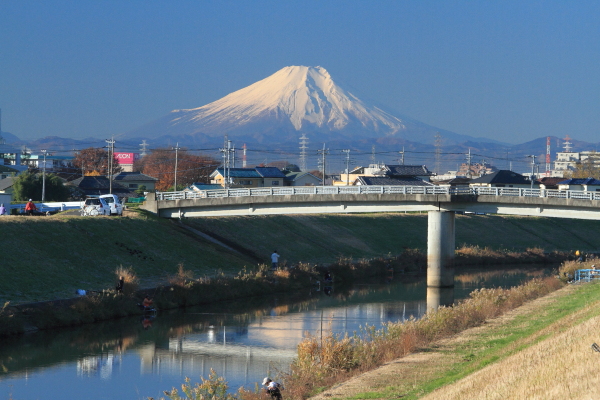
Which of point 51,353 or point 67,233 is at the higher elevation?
point 67,233

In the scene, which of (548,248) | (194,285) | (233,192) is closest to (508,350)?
(194,285)

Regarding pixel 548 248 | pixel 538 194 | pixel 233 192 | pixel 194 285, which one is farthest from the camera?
pixel 548 248

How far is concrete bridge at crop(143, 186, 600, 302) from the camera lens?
4694 cm

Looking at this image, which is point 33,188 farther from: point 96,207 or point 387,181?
point 387,181

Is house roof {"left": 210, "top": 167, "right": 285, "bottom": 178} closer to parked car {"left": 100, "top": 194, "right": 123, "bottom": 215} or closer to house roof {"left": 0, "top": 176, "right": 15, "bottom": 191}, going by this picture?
house roof {"left": 0, "top": 176, "right": 15, "bottom": 191}

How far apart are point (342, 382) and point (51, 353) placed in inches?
501

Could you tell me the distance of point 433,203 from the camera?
49.8 meters

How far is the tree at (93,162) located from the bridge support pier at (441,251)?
93711mm

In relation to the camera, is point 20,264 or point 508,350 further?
point 20,264

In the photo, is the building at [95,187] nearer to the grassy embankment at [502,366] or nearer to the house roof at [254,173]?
the house roof at [254,173]

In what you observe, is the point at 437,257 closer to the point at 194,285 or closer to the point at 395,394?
the point at 194,285

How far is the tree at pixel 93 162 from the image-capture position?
136500mm

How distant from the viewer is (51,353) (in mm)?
27516

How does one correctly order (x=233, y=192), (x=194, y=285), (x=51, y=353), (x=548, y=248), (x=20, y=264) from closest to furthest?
(x=51, y=353) → (x=20, y=264) → (x=194, y=285) → (x=233, y=192) → (x=548, y=248)
